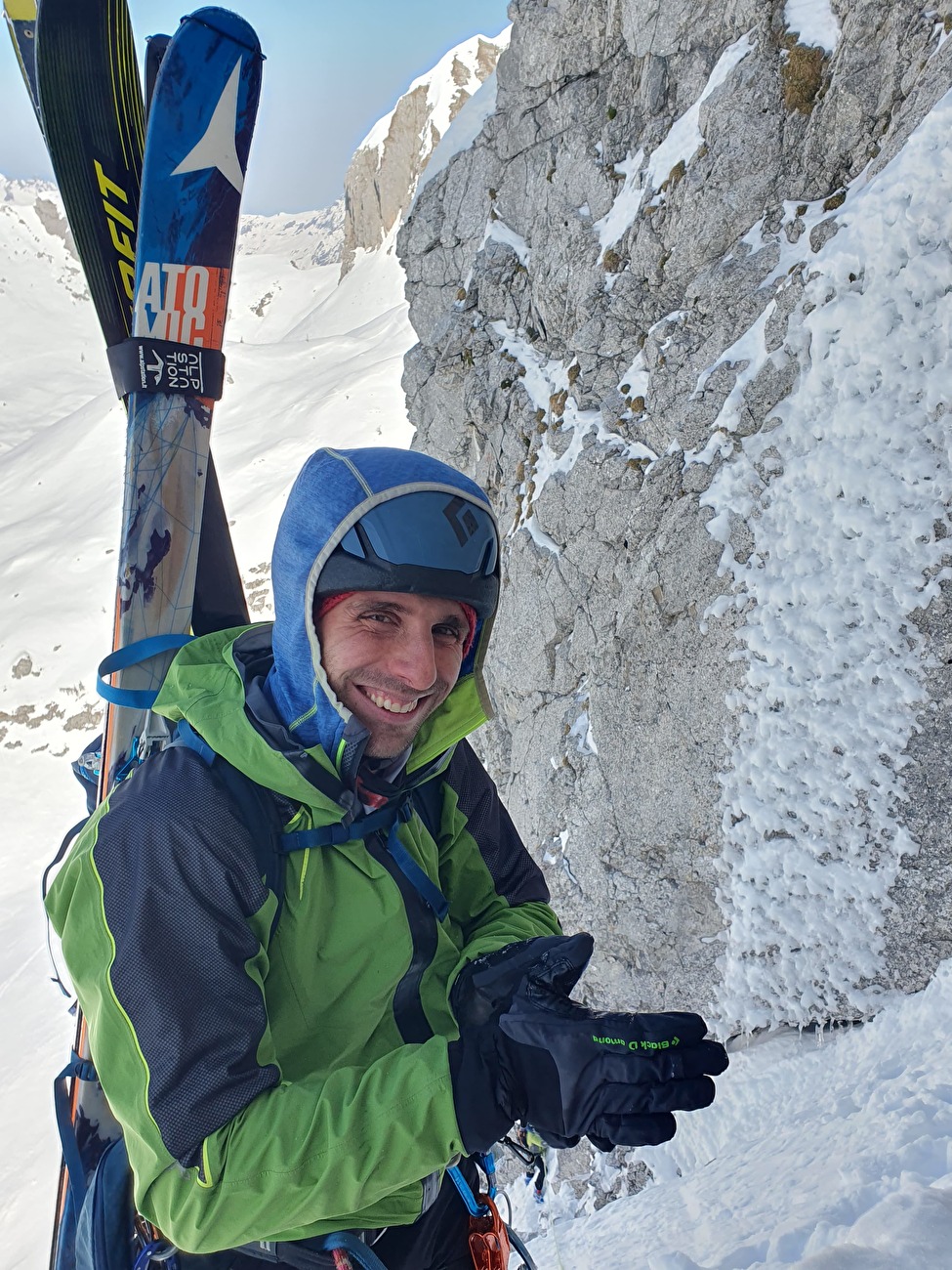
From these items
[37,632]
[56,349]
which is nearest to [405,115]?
[56,349]

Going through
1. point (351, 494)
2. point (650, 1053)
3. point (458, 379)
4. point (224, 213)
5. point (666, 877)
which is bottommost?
point (666, 877)

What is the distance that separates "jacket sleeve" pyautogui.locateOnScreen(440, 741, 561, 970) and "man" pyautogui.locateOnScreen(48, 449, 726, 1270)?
4 centimetres

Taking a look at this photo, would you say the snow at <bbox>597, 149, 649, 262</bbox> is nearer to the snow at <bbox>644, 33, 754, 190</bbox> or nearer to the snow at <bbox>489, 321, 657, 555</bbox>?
the snow at <bbox>644, 33, 754, 190</bbox>

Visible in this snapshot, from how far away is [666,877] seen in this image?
5.92m

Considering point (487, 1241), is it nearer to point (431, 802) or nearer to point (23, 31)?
point (431, 802)

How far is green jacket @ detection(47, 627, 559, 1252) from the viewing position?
51.0 inches

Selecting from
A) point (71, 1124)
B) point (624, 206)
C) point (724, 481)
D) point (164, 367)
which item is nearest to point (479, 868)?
point (71, 1124)

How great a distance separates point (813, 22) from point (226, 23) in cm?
509

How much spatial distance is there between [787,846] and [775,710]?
0.84 meters

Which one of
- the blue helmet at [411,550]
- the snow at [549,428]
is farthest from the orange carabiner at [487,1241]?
the snow at [549,428]

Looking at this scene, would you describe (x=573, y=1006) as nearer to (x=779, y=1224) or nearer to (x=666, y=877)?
(x=779, y=1224)

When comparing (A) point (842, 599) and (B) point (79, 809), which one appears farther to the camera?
(B) point (79, 809)

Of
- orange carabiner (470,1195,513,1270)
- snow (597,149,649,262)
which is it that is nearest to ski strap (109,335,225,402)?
orange carabiner (470,1195,513,1270)

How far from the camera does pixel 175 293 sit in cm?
303
